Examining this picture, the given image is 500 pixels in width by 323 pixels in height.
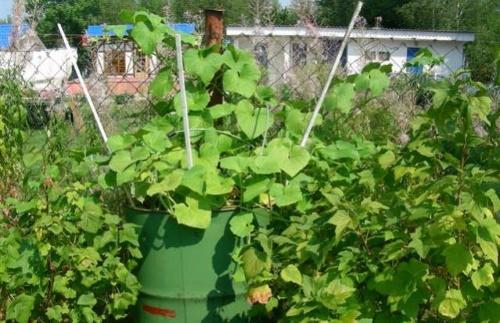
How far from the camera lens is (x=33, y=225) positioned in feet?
9.59

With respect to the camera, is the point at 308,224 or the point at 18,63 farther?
the point at 18,63

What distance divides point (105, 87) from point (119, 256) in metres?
1.54

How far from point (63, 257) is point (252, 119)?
995 millimetres

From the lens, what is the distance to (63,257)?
2859 millimetres

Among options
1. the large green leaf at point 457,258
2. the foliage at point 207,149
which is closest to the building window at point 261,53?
the foliage at point 207,149

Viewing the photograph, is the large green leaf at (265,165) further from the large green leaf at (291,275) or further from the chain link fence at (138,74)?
the chain link fence at (138,74)

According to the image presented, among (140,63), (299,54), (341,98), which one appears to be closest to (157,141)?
(341,98)

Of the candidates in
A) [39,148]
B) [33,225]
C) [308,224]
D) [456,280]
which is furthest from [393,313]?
[39,148]

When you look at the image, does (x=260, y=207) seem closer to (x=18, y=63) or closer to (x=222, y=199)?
(x=222, y=199)

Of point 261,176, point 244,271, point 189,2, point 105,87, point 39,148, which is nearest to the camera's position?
point 244,271

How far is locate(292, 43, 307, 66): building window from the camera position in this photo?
4.38 metres

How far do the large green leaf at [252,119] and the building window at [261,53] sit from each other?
121cm

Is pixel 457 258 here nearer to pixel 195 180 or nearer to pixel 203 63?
pixel 195 180

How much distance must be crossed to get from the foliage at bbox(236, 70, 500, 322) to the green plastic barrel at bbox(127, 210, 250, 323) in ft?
0.67
